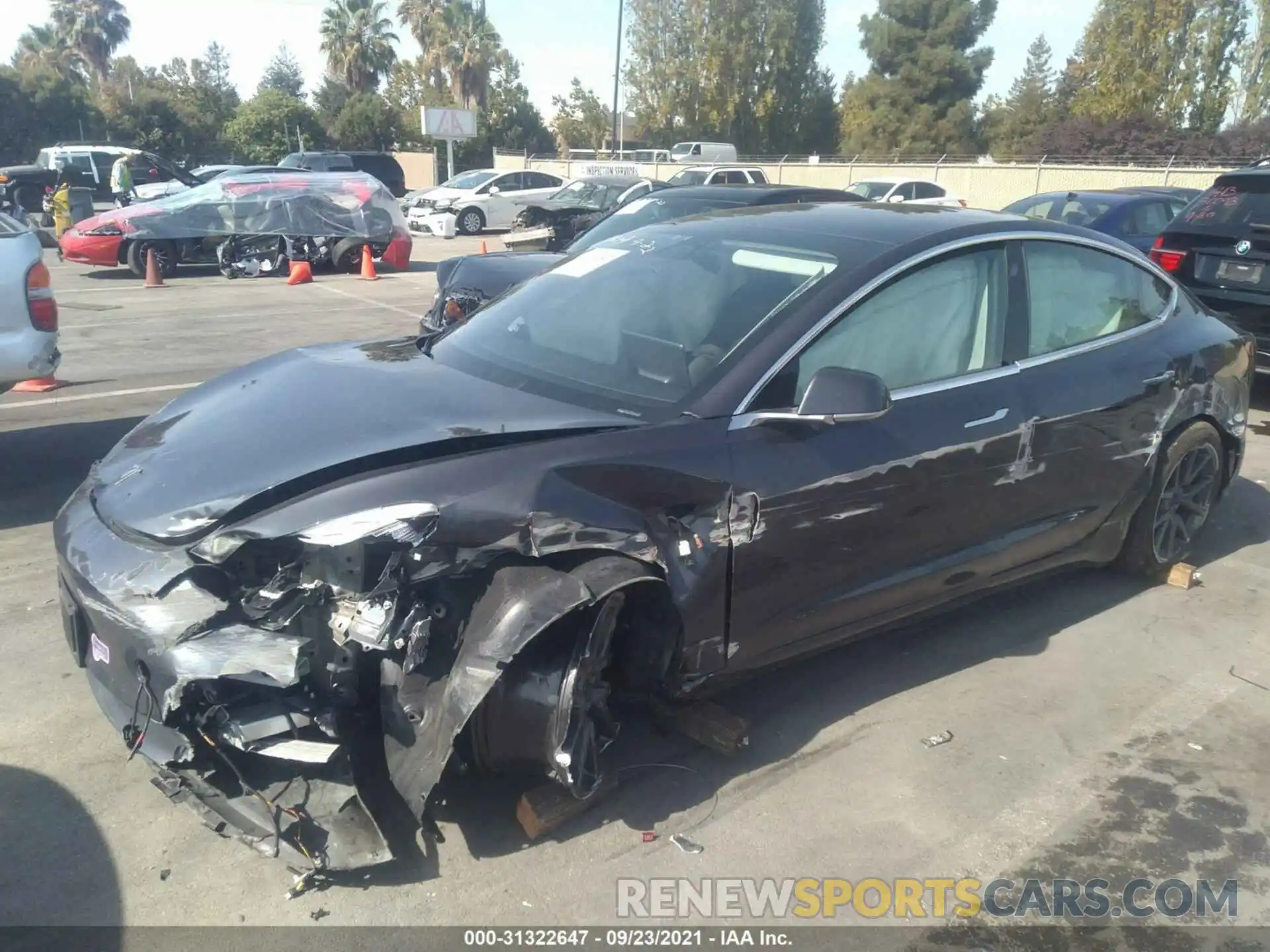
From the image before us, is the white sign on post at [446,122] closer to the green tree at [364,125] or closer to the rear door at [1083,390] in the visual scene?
the green tree at [364,125]

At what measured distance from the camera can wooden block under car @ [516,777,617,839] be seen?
2.94m

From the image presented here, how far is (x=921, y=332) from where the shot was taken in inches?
148

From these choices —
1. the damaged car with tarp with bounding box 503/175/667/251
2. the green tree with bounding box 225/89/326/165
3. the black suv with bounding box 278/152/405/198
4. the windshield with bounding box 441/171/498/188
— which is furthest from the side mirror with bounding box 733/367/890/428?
the green tree with bounding box 225/89/326/165

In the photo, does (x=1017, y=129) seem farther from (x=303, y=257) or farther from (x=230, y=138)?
(x=303, y=257)

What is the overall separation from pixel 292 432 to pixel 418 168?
4743 centimetres

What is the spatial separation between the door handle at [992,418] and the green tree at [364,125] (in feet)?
167

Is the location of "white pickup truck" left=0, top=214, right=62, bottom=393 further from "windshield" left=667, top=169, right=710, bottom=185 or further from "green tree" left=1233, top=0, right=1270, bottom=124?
"green tree" left=1233, top=0, right=1270, bottom=124

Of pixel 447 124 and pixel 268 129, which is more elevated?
pixel 447 124

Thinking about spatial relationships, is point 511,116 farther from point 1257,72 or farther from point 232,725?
point 232,725

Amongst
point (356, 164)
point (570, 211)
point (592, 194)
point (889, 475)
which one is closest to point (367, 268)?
point (570, 211)

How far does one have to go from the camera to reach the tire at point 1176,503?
471 cm

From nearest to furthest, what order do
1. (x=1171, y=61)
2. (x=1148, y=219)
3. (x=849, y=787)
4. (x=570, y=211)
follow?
1. (x=849, y=787)
2. (x=1148, y=219)
3. (x=570, y=211)
4. (x=1171, y=61)

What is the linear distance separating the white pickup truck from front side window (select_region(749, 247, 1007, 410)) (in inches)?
172

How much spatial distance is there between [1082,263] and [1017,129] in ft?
174
